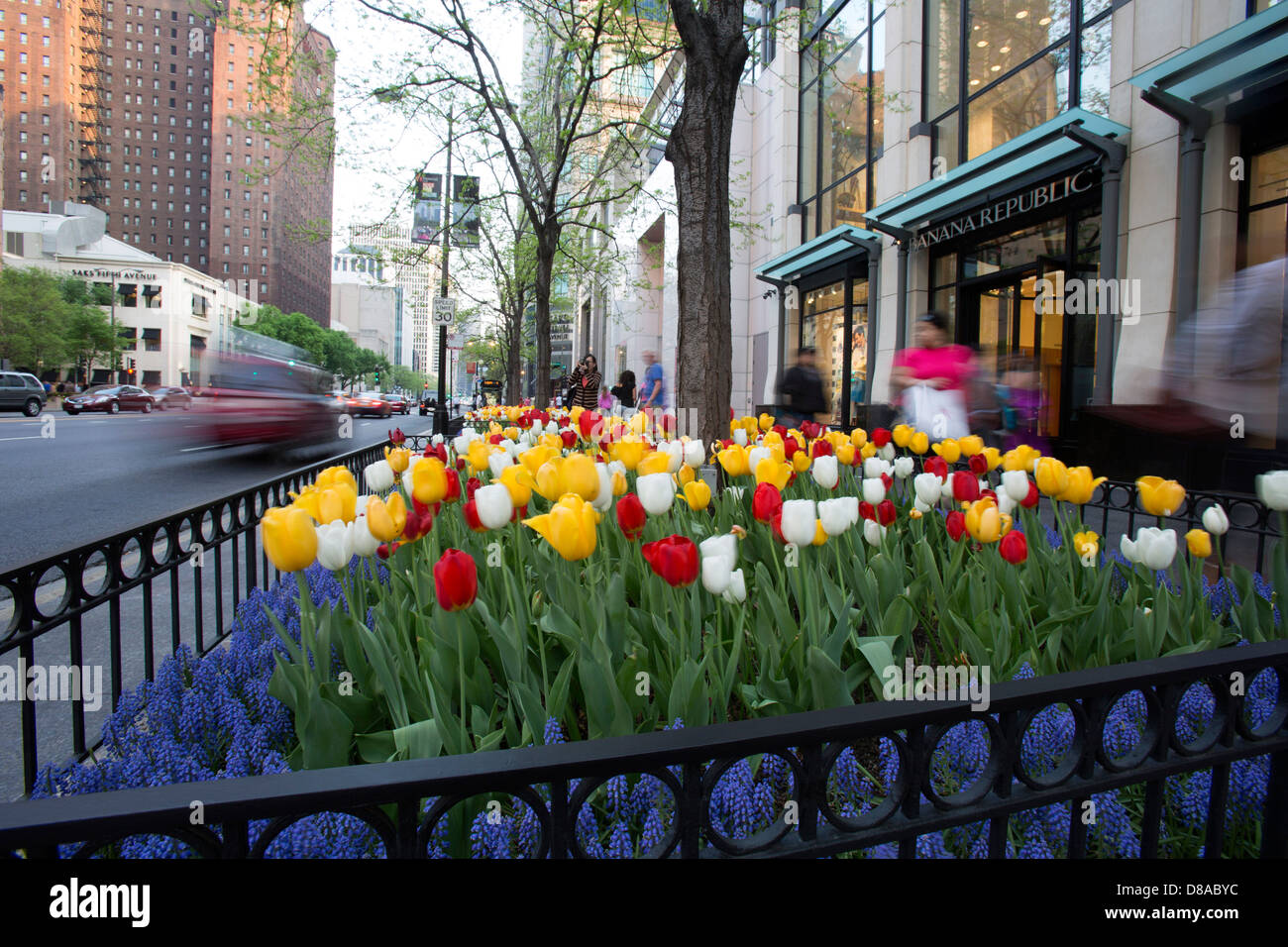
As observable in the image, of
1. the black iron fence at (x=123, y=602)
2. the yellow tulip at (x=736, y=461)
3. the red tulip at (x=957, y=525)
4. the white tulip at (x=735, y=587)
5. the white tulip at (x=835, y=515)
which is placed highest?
the yellow tulip at (x=736, y=461)

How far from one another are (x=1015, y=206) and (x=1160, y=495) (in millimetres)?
10042

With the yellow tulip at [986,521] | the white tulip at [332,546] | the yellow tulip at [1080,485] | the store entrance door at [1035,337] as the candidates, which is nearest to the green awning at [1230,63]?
the store entrance door at [1035,337]

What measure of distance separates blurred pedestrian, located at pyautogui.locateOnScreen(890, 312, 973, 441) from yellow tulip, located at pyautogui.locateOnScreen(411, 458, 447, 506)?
4486 millimetres

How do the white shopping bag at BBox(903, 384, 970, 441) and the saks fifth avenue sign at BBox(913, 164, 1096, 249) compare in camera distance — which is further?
the saks fifth avenue sign at BBox(913, 164, 1096, 249)

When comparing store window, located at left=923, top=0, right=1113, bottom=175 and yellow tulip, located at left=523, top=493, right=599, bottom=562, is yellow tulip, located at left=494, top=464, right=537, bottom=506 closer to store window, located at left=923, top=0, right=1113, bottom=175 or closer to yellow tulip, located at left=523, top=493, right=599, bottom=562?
yellow tulip, located at left=523, top=493, right=599, bottom=562

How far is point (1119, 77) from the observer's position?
9.15 m

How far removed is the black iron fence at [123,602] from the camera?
1991 mm

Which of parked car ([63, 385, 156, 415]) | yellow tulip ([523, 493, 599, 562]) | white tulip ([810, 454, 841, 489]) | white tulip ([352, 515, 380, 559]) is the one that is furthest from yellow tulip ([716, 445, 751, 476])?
parked car ([63, 385, 156, 415])

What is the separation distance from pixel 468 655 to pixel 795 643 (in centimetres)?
78

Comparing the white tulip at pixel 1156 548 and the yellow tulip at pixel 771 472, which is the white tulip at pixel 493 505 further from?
the white tulip at pixel 1156 548

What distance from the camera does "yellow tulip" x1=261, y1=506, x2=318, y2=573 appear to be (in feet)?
5.29

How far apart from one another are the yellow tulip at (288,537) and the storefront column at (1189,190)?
29.4ft

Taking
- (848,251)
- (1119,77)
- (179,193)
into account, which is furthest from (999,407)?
(179,193)
